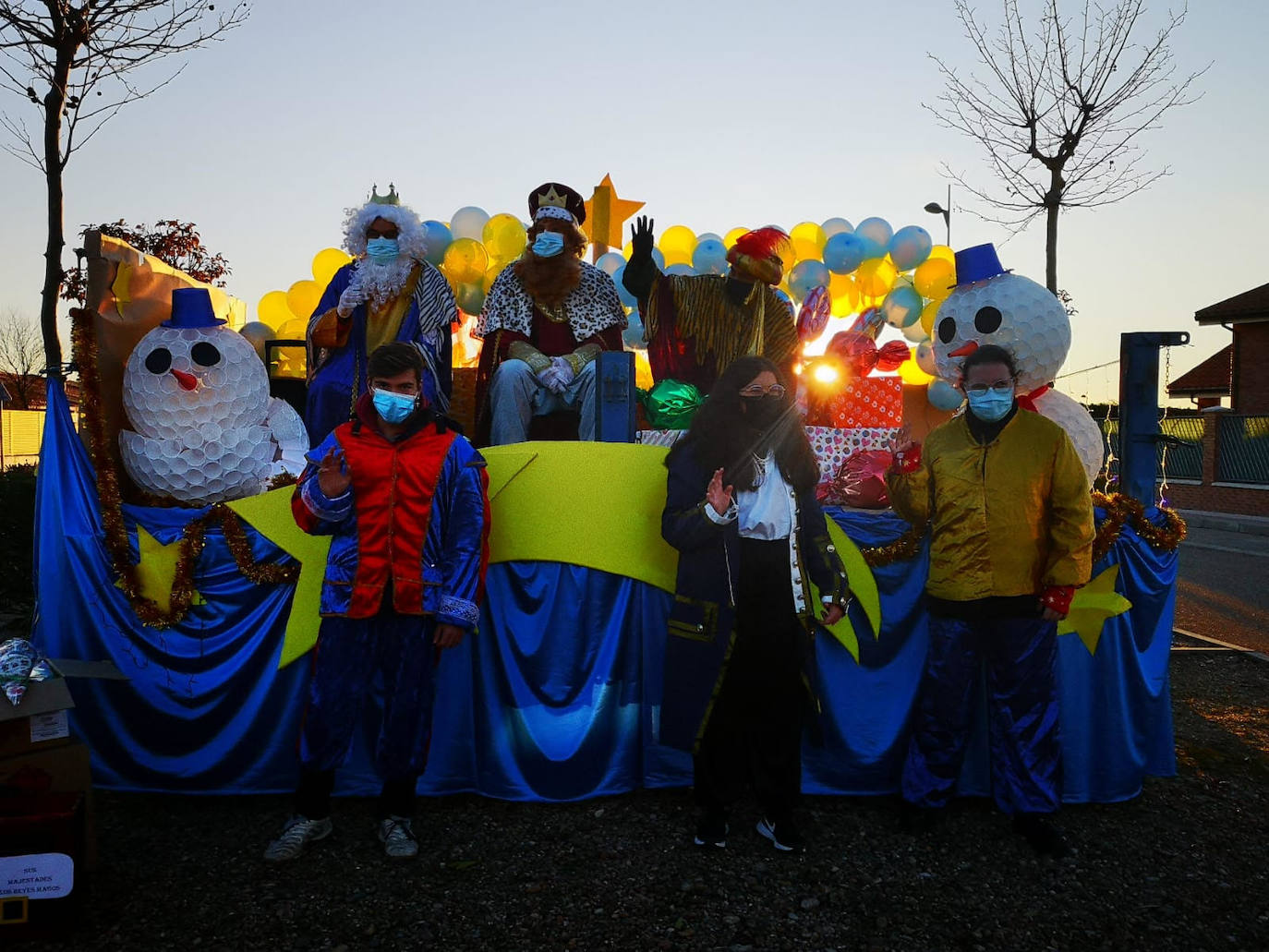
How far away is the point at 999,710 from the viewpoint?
129 inches

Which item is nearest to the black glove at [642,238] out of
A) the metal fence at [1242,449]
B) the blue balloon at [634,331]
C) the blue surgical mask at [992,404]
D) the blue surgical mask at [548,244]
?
the blue surgical mask at [548,244]

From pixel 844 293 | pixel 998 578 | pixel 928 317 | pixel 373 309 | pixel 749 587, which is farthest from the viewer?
pixel 844 293

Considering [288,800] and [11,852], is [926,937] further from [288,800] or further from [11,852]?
[11,852]

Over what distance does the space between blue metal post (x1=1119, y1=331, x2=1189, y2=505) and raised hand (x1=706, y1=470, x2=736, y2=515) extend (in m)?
2.10

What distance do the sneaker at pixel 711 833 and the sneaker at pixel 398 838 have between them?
39.7 inches

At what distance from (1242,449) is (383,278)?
1868 cm

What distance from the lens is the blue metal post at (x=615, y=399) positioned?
3693mm

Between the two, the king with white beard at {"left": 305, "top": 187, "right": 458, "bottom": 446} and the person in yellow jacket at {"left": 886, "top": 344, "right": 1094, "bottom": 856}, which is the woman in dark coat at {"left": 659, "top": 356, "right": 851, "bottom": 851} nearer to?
the person in yellow jacket at {"left": 886, "top": 344, "right": 1094, "bottom": 856}

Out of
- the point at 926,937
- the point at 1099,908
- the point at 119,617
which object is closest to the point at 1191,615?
the point at 1099,908

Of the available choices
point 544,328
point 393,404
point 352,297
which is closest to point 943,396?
point 544,328

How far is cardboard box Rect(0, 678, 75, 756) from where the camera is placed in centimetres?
284

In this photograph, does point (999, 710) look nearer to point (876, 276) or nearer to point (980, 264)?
point (980, 264)

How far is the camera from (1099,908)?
9.22 ft

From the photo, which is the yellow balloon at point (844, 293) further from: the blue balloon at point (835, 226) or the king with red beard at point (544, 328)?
the king with red beard at point (544, 328)
